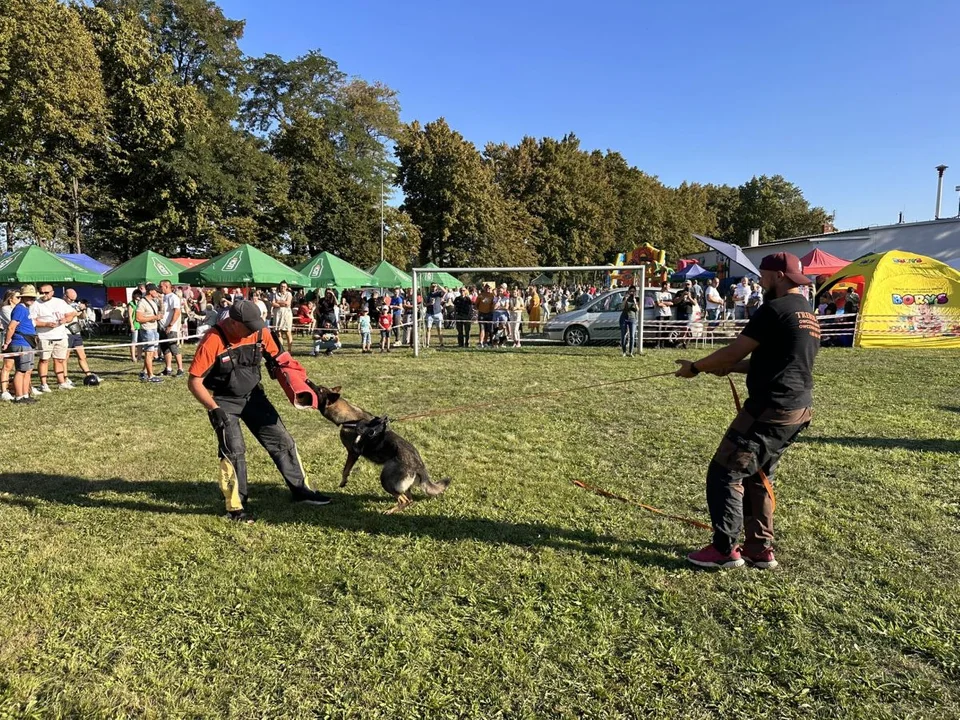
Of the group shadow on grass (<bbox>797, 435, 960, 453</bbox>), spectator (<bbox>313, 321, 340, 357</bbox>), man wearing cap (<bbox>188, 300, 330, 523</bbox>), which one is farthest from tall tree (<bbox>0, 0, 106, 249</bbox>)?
shadow on grass (<bbox>797, 435, 960, 453</bbox>)

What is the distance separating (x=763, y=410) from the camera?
3.42 m

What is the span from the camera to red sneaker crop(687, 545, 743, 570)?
143 inches

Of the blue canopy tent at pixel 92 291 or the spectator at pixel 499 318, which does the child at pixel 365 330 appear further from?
the blue canopy tent at pixel 92 291

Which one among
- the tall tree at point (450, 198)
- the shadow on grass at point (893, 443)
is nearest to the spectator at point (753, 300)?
the shadow on grass at point (893, 443)

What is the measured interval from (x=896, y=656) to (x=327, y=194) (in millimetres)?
41478

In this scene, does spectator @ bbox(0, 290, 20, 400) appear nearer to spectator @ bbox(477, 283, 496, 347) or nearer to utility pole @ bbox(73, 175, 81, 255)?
spectator @ bbox(477, 283, 496, 347)

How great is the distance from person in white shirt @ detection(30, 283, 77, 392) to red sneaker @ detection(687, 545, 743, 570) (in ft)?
33.1

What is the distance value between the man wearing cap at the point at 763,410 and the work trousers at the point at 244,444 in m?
3.14

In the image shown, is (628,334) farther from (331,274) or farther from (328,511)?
(328,511)

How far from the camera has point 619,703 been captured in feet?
8.50

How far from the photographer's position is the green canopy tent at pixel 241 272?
54.0 feet

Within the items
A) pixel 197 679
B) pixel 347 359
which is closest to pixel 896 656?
pixel 197 679

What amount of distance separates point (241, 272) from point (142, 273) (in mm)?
3627

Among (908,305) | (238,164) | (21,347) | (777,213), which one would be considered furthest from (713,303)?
(777,213)
